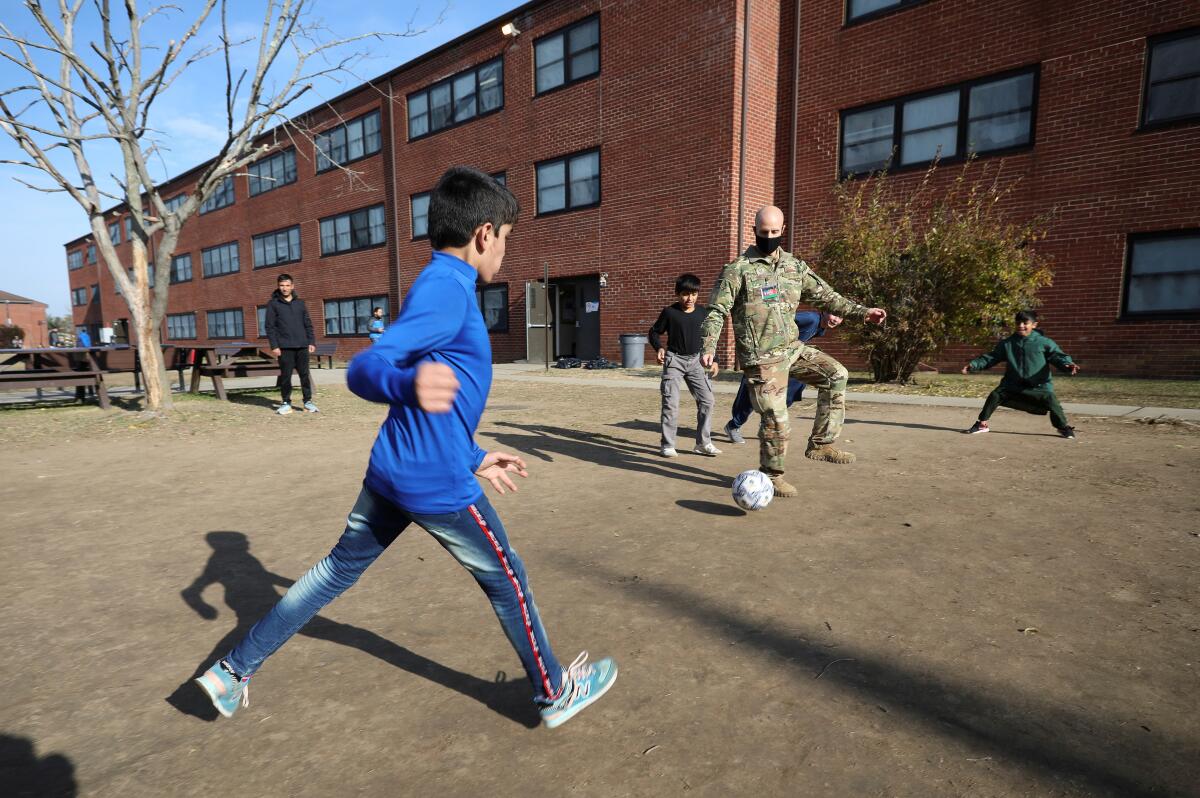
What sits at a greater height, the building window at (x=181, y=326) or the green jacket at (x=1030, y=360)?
the building window at (x=181, y=326)

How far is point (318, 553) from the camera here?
3752mm

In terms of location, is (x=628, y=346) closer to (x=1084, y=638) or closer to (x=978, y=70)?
(x=978, y=70)

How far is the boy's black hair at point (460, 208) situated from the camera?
205 centimetres

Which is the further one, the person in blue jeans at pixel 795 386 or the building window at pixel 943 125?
the building window at pixel 943 125

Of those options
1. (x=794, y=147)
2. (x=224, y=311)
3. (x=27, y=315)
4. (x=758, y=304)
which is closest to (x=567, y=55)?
(x=794, y=147)

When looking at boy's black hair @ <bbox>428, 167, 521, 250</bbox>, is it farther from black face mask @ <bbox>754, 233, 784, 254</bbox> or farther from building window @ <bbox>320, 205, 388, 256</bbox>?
building window @ <bbox>320, 205, 388, 256</bbox>

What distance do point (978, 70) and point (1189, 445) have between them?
34.1ft

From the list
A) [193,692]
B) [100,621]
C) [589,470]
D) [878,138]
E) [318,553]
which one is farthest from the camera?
[878,138]

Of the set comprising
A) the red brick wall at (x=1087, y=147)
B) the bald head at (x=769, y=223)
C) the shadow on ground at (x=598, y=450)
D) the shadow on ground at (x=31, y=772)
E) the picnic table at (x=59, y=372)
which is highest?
the red brick wall at (x=1087, y=147)

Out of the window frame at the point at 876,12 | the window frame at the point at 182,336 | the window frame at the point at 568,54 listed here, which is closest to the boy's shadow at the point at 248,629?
the window frame at the point at 876,12

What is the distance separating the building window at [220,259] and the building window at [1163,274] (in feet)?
116

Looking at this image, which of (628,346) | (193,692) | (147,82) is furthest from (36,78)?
(628,346)

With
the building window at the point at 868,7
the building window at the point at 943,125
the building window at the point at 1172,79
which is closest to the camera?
the building window at the point at 1172,79

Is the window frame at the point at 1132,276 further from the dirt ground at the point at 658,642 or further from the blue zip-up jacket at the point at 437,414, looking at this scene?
the blue zip-up jacket at the point at 437,414
